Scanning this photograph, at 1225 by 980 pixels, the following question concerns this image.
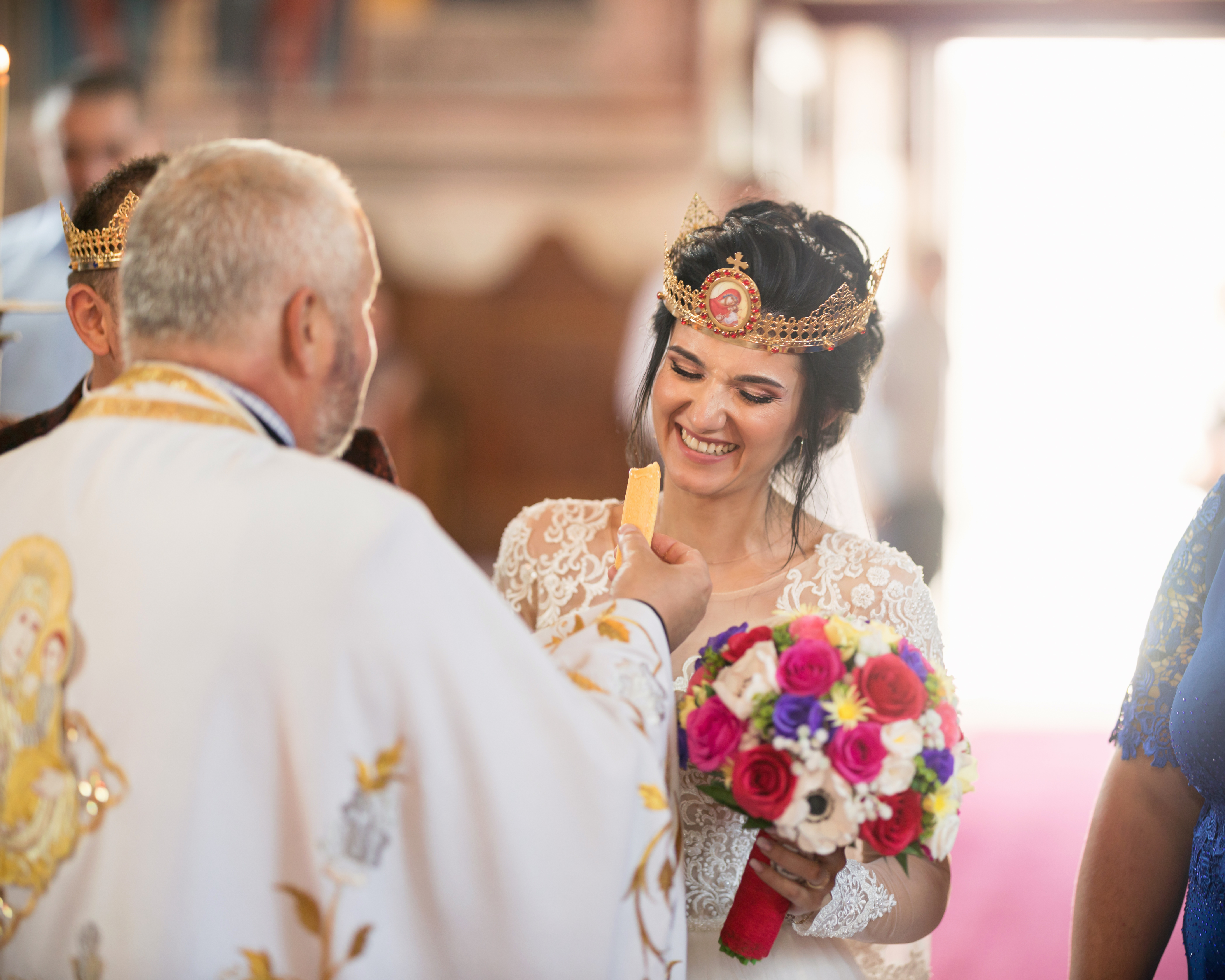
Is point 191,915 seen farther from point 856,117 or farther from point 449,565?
point 856,117

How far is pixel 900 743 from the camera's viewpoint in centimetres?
169

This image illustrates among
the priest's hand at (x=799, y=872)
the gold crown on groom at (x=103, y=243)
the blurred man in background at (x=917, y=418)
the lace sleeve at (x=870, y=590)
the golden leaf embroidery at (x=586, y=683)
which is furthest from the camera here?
the blurred man in background at (x=917, y=418)

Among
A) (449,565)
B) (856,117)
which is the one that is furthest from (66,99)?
(856,117)

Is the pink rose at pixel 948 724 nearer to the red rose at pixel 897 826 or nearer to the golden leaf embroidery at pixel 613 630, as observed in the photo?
the red rose at pixel 897 826

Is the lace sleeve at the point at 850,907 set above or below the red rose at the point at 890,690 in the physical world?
below

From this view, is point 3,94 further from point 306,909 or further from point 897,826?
point 897,826

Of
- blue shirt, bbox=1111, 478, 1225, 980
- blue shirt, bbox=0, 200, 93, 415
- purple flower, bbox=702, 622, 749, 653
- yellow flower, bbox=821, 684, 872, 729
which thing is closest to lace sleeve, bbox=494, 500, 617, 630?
purple flower, bbox=702, 622, 749, 653

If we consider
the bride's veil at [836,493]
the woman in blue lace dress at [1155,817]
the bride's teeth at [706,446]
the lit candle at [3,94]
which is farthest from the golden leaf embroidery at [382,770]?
the bride's veil at [836,493]

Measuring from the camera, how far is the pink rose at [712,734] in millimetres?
1756

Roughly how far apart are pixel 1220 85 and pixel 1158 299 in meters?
1.60

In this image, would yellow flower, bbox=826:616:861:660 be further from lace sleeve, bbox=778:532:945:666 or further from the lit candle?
the lit candle

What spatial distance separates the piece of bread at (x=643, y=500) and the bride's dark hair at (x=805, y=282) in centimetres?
46

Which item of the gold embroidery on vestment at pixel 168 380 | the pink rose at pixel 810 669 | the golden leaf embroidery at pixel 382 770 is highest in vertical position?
the gold embroidery on vestment at pixel 168 380

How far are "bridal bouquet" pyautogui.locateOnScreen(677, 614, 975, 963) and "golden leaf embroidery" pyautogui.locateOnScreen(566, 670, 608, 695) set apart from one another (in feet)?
0.90
